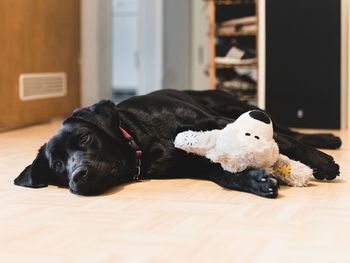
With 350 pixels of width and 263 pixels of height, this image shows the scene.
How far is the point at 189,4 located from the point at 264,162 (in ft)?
14.7

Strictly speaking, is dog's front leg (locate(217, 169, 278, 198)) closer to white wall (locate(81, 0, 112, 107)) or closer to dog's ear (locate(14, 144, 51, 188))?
dog's ear (locate(14, 144, 51, 188))

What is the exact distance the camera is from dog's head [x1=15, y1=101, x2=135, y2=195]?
6.11 ft

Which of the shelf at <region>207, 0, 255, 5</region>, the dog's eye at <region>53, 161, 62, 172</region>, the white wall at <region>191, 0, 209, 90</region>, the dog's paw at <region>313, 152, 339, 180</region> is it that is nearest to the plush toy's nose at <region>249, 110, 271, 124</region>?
the dog's paw at <region>313, 152, 339, 180</region>

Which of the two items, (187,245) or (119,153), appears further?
(119,153)

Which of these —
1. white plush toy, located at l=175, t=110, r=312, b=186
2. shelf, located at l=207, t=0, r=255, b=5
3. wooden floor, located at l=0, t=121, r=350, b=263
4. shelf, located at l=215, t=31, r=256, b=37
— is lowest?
wooden floor, located at l=0, t=121, r=350, b=263

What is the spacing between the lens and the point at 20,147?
3262 mm

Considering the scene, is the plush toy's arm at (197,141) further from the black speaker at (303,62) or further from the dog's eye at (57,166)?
the black speaker at (303,62)

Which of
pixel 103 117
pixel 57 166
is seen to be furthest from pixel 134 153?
pixel 57 166

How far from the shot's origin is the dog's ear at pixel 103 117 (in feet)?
6.53

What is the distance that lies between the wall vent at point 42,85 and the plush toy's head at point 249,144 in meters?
2.85

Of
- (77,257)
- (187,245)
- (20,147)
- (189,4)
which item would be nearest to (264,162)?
(187,245)

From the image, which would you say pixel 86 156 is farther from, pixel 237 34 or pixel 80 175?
pixel 237 34

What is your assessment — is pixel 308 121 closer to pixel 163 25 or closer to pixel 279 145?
pixel 279 145

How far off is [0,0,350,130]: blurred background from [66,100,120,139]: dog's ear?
2267 mm
